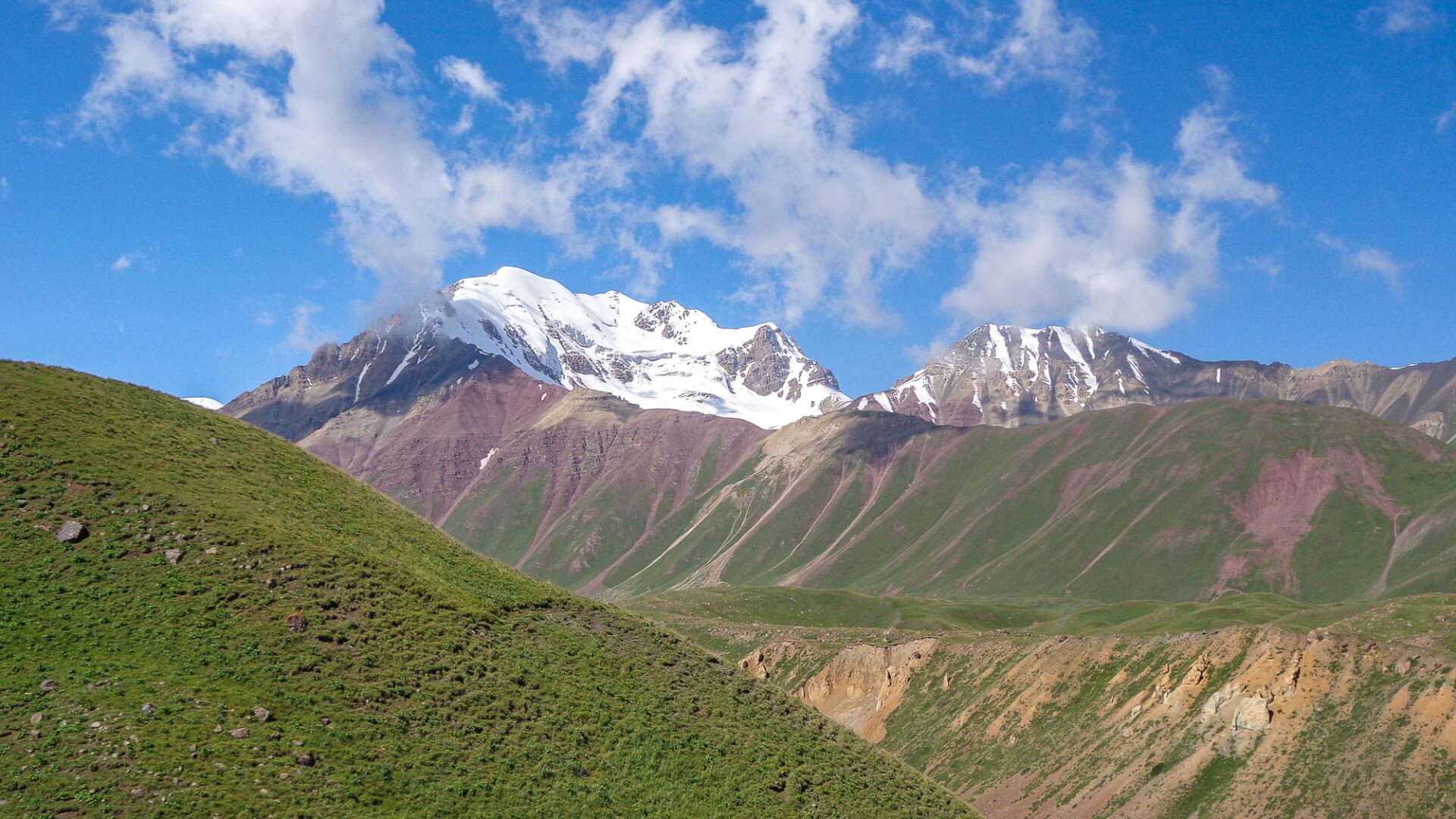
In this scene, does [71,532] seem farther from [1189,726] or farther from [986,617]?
[986,617]

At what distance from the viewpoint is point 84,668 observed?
4194 cm

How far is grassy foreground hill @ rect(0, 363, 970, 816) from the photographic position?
39.3 m

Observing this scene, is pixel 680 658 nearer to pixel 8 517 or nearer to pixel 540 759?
pixel 540 759

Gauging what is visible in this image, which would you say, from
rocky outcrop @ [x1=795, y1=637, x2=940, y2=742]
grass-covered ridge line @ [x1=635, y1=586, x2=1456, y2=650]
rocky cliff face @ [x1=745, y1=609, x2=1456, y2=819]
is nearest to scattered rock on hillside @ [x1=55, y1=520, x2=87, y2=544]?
rocky cliff face @ [x1=745, y1=609, x2=1456, y2=819]

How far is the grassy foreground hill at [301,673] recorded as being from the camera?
129 feet

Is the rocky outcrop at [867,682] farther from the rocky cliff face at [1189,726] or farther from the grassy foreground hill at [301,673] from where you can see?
the grassy foreground hill at [301,673]

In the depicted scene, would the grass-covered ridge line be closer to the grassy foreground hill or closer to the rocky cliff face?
the rocky cliff face

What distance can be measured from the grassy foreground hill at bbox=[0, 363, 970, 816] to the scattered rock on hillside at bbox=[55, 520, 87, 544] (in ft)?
1.18

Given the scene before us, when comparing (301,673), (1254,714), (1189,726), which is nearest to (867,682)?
(1189,726)

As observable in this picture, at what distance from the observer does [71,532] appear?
162 feet

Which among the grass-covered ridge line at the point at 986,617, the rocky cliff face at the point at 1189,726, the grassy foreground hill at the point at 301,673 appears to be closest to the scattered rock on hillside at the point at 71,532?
the grassy foreground hill at the point at 301,673

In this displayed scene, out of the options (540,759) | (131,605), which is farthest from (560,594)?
(131,605)

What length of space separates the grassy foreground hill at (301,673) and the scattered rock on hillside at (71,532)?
360mm

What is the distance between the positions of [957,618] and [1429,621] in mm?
89260
